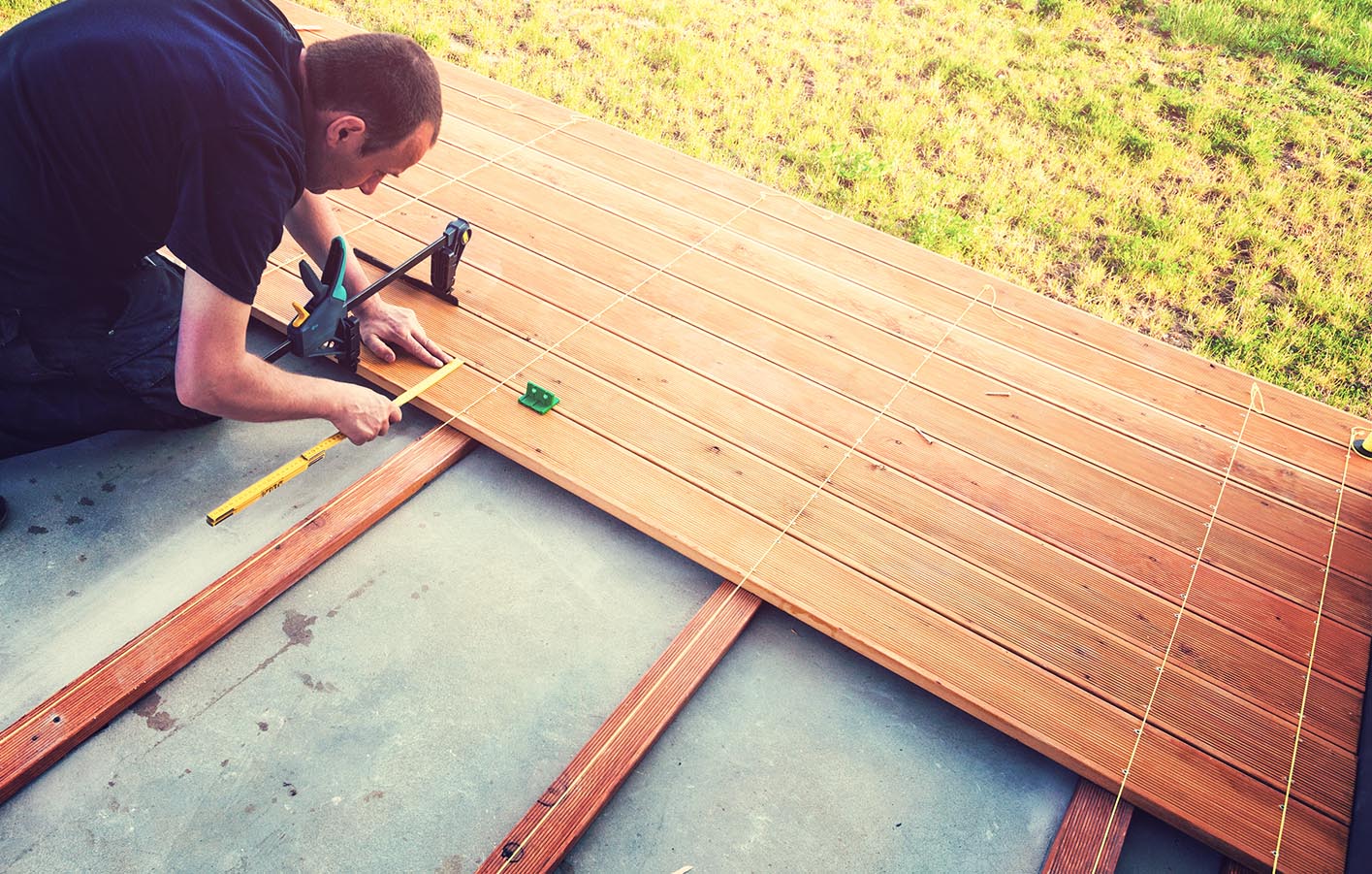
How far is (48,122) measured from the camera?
5.26 ft

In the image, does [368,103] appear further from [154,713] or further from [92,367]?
[154,713]

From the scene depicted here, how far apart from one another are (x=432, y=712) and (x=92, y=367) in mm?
1042

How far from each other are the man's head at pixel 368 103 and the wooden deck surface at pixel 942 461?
700 millimetres

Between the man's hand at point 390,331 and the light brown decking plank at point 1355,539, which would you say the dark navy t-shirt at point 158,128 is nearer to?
the man's hand at point 390,331

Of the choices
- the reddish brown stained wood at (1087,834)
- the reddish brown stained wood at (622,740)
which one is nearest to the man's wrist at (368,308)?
the reddish brown stained wood at (622,740)

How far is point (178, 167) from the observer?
1.58 metres

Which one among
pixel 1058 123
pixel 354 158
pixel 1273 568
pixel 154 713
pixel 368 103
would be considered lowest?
pixel 154 713

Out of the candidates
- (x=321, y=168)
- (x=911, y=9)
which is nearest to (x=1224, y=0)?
(x=911, y=9)

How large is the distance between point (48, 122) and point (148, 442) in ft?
2.50

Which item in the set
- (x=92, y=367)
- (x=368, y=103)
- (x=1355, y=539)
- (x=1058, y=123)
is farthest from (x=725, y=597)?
(x=1058, y=123)

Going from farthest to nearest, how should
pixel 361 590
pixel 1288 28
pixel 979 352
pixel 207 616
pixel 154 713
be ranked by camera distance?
pixel 1288 28
pixel 979 352
pixel 361 590
pixel 207 616
pixel 154 713

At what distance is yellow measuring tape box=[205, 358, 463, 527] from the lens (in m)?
1.81

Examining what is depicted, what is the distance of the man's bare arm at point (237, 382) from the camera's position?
158cm

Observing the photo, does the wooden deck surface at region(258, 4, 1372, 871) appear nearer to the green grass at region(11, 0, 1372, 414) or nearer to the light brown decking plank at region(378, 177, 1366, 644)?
the light brown decking plank at region(378, 177, 1366, 644)
